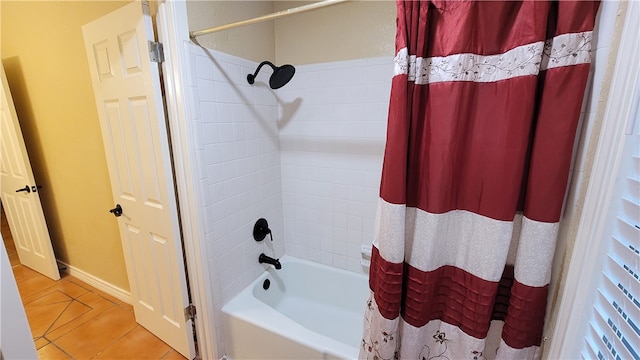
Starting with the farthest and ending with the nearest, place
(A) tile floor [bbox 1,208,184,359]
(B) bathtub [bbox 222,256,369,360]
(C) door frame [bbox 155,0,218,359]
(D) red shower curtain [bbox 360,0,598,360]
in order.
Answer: (A) tile floor [bbox 1,208,184,359] < (B) bathtub [bbox 222,256,369,360] < (C) door frame [bbox 155,0,218,359] < (D) red shower curtain [bbox 360,0,598,360]

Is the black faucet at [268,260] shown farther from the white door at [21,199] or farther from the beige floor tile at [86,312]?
the white door at [21,199]

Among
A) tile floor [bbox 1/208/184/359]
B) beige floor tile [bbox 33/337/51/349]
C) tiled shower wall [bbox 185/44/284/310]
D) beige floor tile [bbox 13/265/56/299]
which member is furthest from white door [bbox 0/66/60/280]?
tiled shower wall [bbox 185/44/284/310]

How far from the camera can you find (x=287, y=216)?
2068mm

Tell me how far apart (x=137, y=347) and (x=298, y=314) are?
103 cm

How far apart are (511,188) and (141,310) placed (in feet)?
7.27

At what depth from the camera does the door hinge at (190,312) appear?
1541mm

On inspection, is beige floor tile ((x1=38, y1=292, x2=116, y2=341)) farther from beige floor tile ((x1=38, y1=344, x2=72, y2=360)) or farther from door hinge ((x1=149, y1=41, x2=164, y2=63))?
door hinge ((x1=149, y1=41, x2=164, y2=63))

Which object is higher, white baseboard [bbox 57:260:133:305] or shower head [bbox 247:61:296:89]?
shower head [bbox 247:61:296:89]

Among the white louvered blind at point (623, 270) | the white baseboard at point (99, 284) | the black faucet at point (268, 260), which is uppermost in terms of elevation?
the white louvered blind at point (623, 270)

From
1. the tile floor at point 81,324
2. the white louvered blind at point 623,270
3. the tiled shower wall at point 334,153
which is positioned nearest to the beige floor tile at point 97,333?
the tile floor at point 81,324

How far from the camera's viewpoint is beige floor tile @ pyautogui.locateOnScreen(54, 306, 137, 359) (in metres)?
1.65

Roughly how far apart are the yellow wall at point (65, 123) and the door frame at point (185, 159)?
0.63 m

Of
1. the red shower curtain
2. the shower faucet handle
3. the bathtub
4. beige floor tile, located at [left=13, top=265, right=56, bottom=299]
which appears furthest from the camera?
beige floor tile, located at [left=13, top=265, right=56, bottom=299]

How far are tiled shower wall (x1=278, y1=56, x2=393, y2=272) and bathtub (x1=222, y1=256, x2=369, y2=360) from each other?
0.14m
